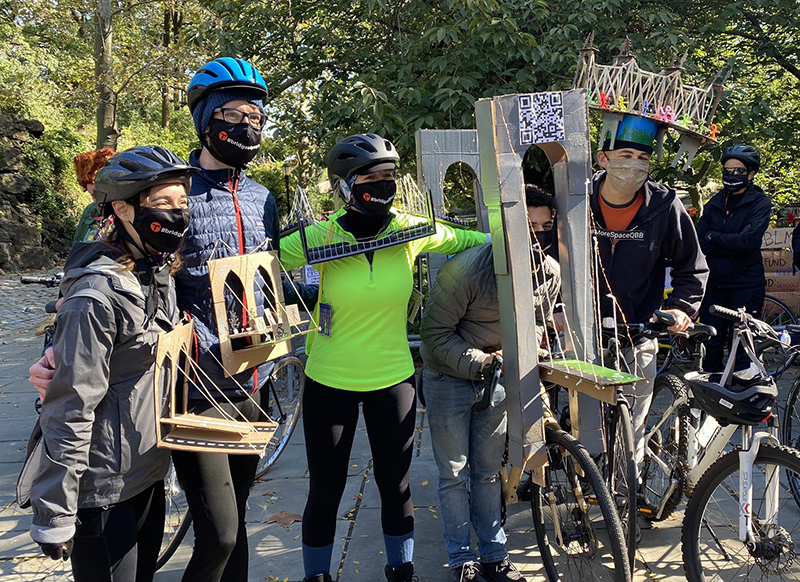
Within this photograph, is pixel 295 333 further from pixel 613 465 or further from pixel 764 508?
pixel 764 508

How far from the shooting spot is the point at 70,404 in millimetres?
1874

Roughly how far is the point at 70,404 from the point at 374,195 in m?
1.38

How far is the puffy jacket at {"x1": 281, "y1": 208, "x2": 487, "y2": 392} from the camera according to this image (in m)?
2.71

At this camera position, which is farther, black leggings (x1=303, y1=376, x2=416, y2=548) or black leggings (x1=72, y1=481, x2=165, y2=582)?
black leggings (x1=303, y1=376, x2=416, y2=548)

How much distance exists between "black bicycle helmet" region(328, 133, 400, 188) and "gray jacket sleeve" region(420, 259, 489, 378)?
0.55 meters

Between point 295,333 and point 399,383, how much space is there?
522mm

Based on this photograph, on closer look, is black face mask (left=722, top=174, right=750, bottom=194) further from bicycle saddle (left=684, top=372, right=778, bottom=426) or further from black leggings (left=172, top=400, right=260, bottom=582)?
black leggings (left=172, top=400, right=260, bottom=582)

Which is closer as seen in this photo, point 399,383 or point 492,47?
point 399,383

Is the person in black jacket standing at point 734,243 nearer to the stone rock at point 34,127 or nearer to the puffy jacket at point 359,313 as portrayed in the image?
the puffy jacket at point 359,313

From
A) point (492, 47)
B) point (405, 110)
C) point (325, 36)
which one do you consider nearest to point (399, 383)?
point (405, 110)

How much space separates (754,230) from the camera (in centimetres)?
525

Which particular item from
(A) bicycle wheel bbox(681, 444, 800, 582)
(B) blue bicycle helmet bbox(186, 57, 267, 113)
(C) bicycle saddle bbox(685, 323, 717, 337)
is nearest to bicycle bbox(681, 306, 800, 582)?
(A) bicycle wheel bbox(681, 444, 800, 582)

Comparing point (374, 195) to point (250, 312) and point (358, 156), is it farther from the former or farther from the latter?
point (250, 312)

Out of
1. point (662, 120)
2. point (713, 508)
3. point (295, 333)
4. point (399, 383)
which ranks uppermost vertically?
point (662, 120)
